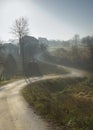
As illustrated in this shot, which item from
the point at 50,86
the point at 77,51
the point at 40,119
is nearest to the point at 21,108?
the point at 40,119

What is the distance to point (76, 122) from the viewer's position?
13.3 meters

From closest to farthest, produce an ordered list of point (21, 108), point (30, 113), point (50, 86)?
point (30, 113)
point (21, 108)
point (50, 86)

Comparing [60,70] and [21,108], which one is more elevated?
[21,108]

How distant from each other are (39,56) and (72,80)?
2496 inches

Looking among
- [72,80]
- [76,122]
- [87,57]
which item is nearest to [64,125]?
[76,122]

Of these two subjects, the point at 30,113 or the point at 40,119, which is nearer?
the point at 40,119

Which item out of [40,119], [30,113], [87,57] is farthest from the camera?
[87,57]

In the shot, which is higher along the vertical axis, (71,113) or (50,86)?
(71,113)

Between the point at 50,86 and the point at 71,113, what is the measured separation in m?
25.7

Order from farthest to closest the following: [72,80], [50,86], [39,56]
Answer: [39,56], [72,80], [50,86]

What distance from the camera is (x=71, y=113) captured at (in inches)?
611

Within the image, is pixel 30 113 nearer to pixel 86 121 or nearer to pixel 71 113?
pixel 71 113

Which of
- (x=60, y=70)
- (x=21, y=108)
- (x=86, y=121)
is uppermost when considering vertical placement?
(x=86, y=121)

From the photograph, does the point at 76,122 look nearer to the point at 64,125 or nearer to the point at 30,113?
the point at 64,125
